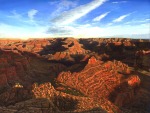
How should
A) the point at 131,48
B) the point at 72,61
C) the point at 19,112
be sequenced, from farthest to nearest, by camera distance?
the point at 131,48, the point at 72,61, the point at 19,112

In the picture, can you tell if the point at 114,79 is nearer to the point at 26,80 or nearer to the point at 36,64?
the point at 26,80

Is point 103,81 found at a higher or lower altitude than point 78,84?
lower

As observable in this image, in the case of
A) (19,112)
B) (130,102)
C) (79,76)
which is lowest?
(130,102)

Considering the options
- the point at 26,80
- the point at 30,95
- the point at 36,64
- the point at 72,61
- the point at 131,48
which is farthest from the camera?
the point at 131,48

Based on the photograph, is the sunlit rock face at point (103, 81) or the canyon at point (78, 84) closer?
the canyon at point (78, 84)

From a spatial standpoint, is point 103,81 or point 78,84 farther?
point 103,81

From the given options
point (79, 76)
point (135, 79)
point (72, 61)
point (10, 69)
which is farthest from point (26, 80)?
point (72, 61)

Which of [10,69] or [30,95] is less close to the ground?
[30,95]

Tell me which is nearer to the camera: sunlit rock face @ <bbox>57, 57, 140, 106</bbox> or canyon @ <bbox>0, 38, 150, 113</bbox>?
canyon @ <bbox>0, 38, 150, 113</bbox>

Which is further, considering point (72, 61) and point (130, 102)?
point (72, 61)

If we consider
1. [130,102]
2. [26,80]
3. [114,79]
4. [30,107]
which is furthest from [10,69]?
[30,107]
